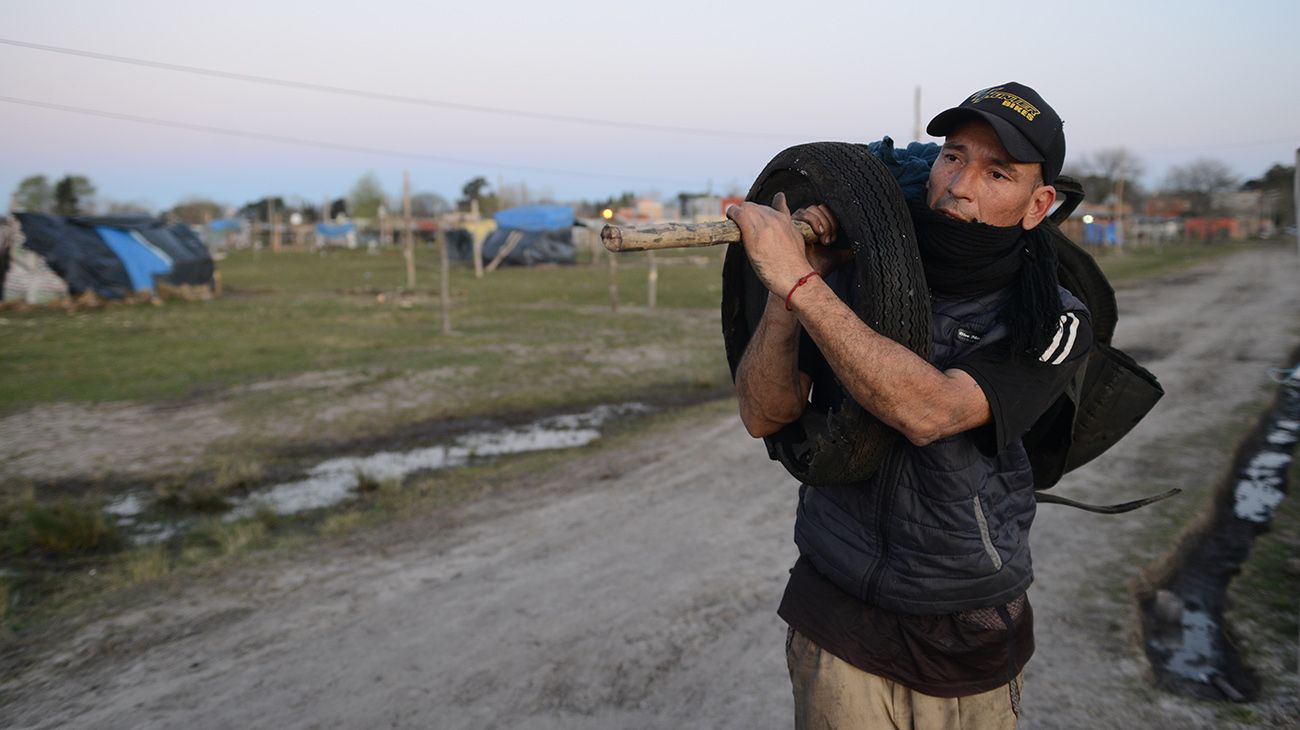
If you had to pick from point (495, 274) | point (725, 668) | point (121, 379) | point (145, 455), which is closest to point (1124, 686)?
point (725, 668)

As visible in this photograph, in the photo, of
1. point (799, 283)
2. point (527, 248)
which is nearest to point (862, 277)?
point (799, 283)

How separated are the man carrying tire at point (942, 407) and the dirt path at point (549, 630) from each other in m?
1.94

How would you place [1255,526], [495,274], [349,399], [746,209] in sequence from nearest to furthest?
[746,209]
[1255,526]
[349,399]
[495,274]

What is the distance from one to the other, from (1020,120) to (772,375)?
2.62ft

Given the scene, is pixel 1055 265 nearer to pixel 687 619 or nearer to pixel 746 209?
pixel 746 209

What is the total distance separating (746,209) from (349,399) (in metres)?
10.4

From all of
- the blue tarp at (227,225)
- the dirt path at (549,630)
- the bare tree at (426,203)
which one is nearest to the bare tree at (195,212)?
the blue tarp at (227,225)

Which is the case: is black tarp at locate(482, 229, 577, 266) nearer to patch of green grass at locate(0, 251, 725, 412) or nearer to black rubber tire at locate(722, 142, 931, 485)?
patch of green grass at locate(0, 251, 725, 412)

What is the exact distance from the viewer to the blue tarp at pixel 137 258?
81.0 feet

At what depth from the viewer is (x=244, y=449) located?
9.34 meters

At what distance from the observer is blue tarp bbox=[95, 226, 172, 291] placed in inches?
973

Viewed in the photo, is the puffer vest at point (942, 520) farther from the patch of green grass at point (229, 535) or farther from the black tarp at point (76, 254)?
the black tarp at point (76, 254)

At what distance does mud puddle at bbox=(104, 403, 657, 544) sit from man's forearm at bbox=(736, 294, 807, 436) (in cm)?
603

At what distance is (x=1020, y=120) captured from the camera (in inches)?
79.4
